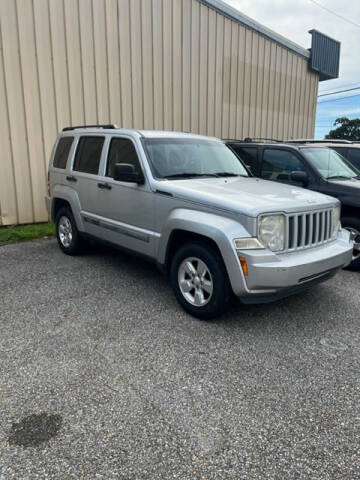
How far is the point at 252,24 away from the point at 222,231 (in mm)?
9978

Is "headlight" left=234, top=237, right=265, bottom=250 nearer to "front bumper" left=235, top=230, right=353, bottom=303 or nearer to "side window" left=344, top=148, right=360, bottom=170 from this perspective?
"front bumper" left=235, top=230, right=353, bottom=303

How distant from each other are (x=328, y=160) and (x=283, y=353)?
158 inches

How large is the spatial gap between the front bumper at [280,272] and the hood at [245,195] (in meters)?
0.42

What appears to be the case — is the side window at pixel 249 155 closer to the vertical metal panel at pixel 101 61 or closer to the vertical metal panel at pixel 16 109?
the vertical metal panel at pixel 101 61

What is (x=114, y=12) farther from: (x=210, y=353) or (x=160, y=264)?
(x=210, y=353)

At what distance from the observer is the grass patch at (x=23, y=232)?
7410 millimetres

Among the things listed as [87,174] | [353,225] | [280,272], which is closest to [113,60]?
[87,174]

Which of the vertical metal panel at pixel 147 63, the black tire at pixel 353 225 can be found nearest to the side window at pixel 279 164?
the black tire at pixel 353 225

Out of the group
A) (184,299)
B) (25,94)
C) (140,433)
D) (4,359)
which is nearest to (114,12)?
(25,94)

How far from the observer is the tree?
49156 mm

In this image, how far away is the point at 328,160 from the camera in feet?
20.9

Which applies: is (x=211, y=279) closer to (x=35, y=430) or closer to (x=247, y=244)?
(x=247, y=244)

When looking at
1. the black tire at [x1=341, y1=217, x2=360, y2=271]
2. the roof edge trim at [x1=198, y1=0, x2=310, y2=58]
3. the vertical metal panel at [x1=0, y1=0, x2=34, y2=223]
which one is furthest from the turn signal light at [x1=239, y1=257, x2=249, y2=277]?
the roof edge trim at [x1=198, y1=0, x2=310, y2=58]

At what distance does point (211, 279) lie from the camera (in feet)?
12.4
